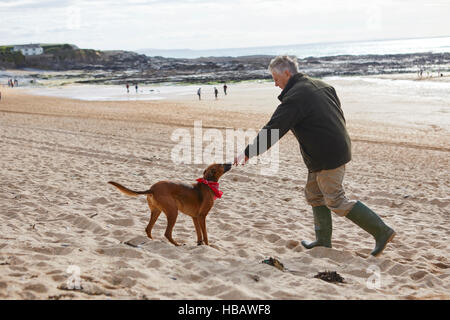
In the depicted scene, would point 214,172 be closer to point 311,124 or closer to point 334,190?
point 311,124

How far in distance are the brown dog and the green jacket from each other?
575mm

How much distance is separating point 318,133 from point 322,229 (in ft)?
3.91

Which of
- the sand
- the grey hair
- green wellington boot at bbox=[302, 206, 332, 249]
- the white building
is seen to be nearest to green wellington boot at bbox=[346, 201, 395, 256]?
the sand

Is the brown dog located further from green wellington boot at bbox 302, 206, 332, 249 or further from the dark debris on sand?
the dark debris on sand

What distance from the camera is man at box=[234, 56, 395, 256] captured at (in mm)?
4637

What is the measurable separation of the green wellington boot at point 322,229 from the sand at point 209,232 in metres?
0.13

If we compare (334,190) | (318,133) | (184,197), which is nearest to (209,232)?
(184,197)

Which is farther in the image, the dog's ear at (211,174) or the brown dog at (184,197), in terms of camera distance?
the dog's ear at (211,174)

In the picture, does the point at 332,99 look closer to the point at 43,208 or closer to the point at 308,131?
the point at 308,131

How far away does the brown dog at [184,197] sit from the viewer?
15.8ft

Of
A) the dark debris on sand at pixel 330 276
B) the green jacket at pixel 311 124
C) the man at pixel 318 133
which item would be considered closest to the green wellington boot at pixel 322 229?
the man at pixel 318 133

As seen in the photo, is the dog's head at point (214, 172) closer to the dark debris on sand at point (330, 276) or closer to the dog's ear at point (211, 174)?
the dog's ear at point (211, 174)

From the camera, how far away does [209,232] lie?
5836mm
